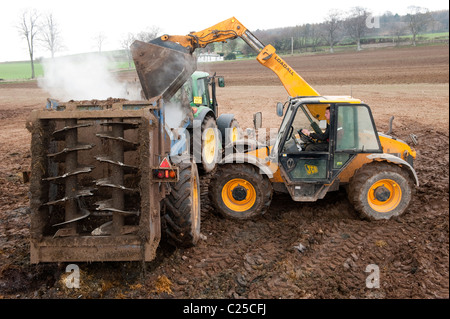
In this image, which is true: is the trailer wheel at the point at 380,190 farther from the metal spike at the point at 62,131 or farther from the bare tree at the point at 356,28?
the bare tree at the point at 356,28

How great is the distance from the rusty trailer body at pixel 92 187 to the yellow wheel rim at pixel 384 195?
3306mm

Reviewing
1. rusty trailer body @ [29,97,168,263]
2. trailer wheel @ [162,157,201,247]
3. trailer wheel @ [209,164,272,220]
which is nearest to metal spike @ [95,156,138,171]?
rusty trailer body @ [29,97,168,263]

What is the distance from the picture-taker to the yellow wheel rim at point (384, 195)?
231 inches

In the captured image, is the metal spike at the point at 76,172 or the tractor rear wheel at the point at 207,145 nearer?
the metal spike at the point at 76,172

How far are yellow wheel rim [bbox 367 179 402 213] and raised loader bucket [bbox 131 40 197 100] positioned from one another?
369 centimetres

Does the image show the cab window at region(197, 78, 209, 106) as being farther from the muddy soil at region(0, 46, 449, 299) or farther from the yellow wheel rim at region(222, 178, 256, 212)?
the yellow wheel rim at region(222, 178, 256, 212)

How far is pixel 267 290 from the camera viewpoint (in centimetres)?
425

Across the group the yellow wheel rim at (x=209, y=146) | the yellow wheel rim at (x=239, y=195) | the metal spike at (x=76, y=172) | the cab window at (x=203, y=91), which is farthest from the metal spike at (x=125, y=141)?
the cab window at (x=203, y=91)

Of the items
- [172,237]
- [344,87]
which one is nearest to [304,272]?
[172,237]

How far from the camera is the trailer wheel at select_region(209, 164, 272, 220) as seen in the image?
596 centimetres

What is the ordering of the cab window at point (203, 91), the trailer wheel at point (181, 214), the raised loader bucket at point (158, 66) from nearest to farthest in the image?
the trailer wheel at point (181, 214)
the raised loader bucket at point (158, 66)
the cab window at point (203, 91)

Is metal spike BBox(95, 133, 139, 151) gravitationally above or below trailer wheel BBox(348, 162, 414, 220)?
above

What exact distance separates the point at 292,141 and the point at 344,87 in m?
18.2

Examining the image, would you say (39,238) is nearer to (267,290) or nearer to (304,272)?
(267,290)
